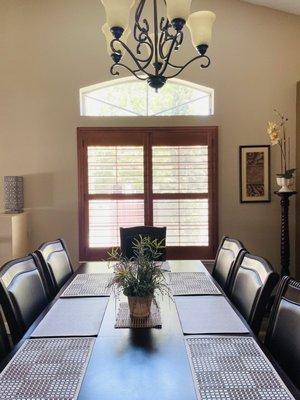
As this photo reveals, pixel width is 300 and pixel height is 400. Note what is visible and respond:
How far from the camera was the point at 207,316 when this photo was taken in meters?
1.69

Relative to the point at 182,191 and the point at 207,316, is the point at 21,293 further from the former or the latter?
the point at 182,191

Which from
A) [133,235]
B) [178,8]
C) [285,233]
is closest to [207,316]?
[133,235]

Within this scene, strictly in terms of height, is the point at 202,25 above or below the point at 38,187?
above

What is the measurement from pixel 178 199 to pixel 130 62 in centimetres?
168

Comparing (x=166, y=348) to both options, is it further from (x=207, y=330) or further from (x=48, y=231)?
(x=48, y=231)

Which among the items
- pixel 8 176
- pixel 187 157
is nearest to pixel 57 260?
pixel 8 176

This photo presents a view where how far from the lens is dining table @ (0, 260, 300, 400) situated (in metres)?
1.09

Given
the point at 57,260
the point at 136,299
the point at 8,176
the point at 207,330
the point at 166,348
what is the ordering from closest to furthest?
the point at 166,348
the point at 207,330
the point at 136,299
the point at 57,260
the point at 8,176

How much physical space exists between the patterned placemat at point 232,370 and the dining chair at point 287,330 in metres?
0.14

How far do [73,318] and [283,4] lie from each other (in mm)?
3874

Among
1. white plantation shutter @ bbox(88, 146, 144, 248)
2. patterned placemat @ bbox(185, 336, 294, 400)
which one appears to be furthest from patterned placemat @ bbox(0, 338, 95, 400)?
white plantation shutter @ bbox(88, 146, 144, 248)

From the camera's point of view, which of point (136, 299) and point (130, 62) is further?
point (130, 62)

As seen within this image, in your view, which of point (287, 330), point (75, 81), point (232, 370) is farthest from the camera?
point (75, 81)

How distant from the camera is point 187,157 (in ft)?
12.9
